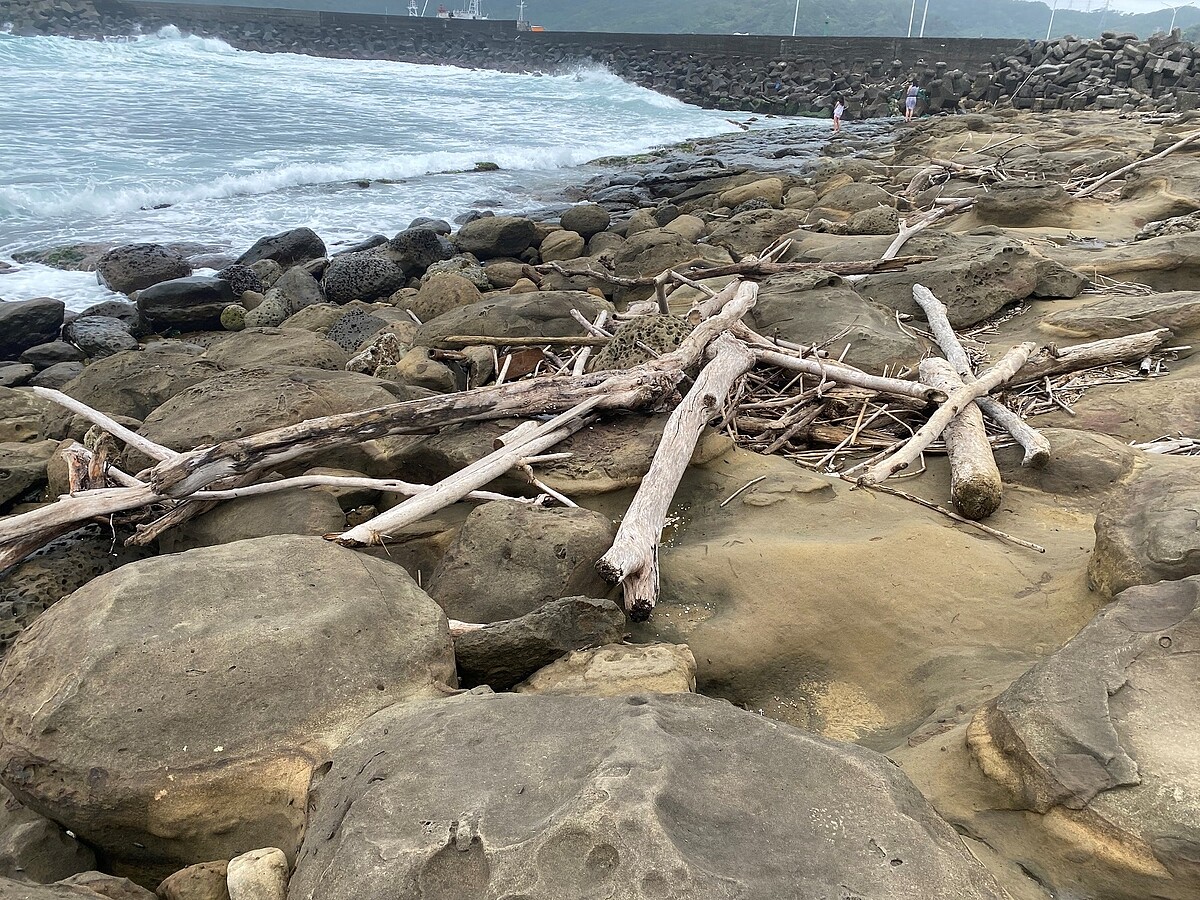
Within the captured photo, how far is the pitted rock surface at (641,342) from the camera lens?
14.2 ft

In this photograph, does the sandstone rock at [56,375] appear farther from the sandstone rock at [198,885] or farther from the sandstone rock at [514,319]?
the sandstone rock at [198,885]

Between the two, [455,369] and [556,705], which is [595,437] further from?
[556,705]

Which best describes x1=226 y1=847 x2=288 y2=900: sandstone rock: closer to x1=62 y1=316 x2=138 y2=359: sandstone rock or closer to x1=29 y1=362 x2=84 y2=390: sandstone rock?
x1=29 y1=362 x2=84 y2=390: sandstone rock

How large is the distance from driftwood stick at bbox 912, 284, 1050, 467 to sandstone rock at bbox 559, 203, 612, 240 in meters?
7.29

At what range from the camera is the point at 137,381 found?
16.8ft

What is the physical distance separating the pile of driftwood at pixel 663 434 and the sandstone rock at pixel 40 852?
4.29 feet

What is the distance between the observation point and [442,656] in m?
2.37

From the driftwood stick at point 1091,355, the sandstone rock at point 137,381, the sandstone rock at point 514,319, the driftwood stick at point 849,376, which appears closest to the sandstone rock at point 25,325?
the sandstone rock at point 137,381

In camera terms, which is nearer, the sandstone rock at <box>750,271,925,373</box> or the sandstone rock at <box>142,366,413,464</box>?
the sandstone rock at <box>142,366,413,464</box>

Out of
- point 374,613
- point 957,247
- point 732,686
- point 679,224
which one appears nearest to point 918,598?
point 732,686

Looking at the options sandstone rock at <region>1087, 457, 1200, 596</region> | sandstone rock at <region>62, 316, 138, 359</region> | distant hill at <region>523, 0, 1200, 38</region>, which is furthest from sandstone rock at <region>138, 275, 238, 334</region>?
distant hill at <region>523, 0, 1200, 38</region>

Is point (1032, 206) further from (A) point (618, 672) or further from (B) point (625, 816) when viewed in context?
(B) point (625, 816)

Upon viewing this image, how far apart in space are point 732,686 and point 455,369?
3157mm

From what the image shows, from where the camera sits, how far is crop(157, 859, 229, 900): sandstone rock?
173cm
